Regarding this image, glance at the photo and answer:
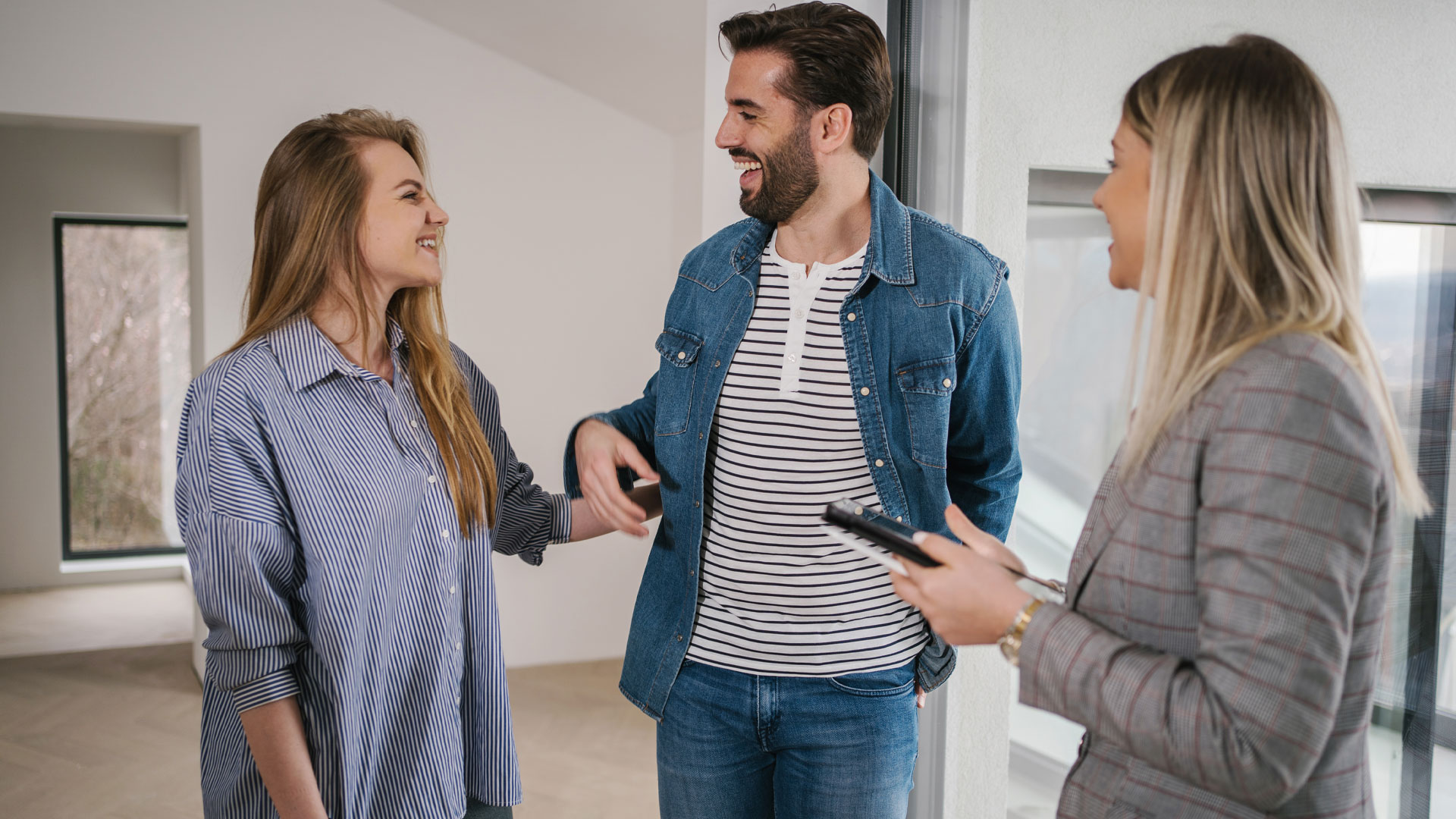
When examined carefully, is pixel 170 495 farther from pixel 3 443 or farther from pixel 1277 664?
pixel 1277 664

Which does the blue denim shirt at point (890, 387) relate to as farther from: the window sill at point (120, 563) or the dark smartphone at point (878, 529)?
the window sill at point (120, 563)

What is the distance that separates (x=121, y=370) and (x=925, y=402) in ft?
20.1

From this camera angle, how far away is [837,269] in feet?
5.20

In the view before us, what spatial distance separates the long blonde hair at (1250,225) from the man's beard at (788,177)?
748 millimetres

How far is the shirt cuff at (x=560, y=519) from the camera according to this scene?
1.72 metres

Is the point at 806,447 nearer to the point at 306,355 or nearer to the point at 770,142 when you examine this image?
the point at 770,142

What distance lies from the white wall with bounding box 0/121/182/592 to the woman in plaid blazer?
643 cm

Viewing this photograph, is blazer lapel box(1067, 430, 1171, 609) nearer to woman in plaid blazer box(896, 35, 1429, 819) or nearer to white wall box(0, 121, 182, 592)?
woman in plaid blazer box(896, 35, 1429, 819)

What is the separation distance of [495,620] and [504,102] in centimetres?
364

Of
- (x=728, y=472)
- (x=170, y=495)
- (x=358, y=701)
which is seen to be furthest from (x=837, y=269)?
(x=170, y=495)

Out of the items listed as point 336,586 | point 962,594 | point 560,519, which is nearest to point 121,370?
point 560,519

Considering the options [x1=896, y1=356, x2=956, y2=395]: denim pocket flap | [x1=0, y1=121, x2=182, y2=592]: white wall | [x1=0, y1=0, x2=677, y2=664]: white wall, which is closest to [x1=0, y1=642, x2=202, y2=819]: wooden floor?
[x1=0, y1=0, x2=677, y2=664]: white wall

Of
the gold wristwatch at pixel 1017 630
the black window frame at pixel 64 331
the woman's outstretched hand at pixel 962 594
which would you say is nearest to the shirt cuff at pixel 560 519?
the woman's outstretched hand at pixel 962 594

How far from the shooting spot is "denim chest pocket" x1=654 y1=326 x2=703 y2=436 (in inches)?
64.4
